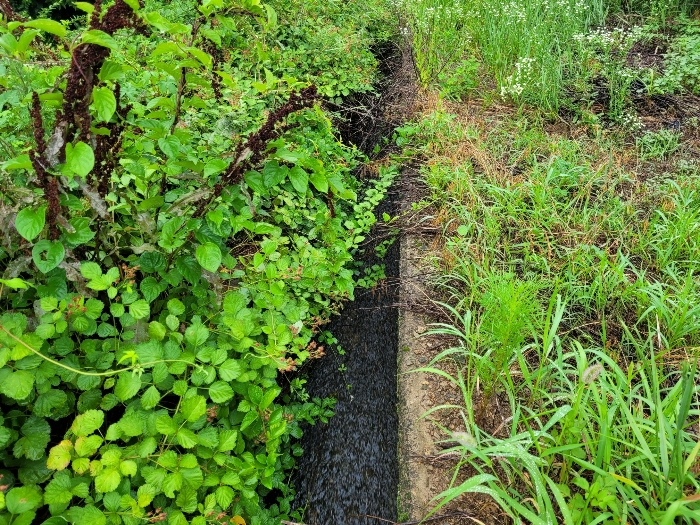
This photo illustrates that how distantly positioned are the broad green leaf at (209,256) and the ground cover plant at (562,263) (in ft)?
3.51

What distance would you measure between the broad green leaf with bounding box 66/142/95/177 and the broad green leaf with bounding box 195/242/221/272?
40 centimetres

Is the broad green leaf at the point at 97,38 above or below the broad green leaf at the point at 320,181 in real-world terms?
above

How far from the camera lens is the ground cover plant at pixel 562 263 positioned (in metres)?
1.52

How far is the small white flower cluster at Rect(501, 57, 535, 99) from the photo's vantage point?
147 inches

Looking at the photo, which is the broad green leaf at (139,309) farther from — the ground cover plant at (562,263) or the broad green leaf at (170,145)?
the ground cover plant at (562,263)

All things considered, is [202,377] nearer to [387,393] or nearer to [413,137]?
[387,393]

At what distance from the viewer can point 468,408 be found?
1.83 m

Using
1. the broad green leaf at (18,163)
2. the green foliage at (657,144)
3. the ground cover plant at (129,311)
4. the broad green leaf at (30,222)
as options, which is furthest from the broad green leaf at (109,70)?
the green foliage at (657,144)

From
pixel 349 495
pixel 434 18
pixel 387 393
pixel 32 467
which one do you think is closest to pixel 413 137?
pixel 434 18

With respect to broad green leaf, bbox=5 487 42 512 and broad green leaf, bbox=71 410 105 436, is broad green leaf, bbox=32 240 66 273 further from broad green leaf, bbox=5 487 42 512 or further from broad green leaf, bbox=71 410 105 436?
broad green leaf, bbox=5 487 42 512

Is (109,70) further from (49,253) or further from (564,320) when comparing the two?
(564,320)

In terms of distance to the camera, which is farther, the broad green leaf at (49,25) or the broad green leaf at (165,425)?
the broad green leaf at (165,425)

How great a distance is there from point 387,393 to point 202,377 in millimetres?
1174

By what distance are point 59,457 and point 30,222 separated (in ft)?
2.09
